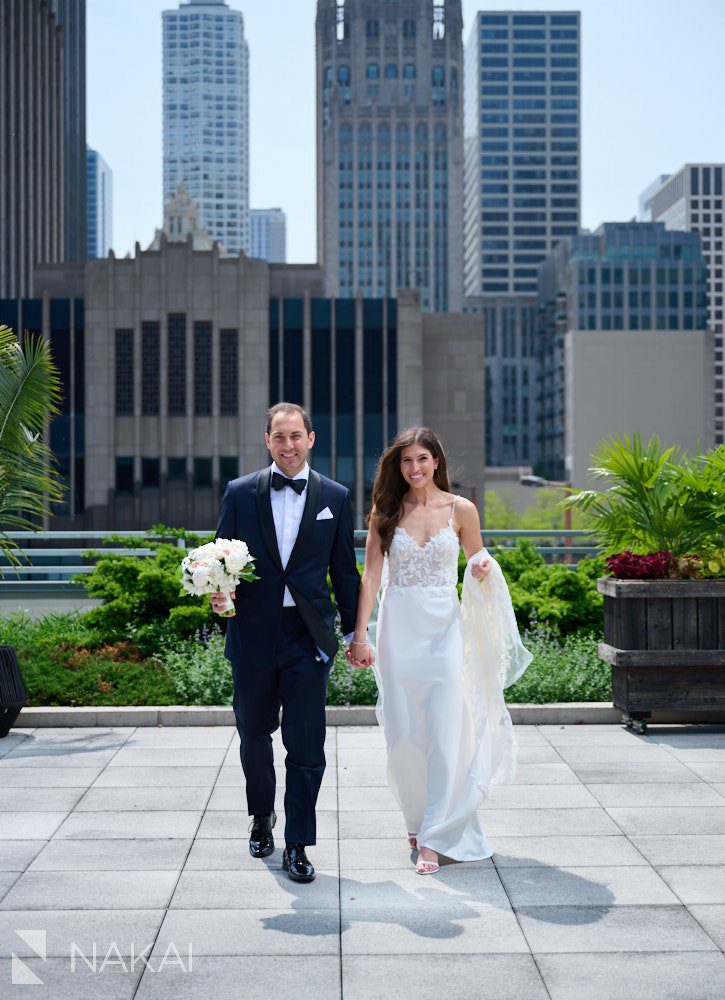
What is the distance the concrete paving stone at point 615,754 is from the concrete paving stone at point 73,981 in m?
4.38

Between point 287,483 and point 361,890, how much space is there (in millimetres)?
1996

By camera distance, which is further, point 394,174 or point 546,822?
point 394,174

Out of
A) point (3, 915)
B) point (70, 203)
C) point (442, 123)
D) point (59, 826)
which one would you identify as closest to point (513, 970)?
point (3, 915)

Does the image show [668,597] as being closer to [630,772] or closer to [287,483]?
[630,772]

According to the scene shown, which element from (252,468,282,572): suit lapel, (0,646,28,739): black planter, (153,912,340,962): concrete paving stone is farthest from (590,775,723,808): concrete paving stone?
(0,646,28,739): black planter

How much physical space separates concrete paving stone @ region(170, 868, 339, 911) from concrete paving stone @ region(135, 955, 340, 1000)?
625 millimetres

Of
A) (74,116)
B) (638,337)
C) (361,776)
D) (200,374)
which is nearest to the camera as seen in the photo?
(361,776)

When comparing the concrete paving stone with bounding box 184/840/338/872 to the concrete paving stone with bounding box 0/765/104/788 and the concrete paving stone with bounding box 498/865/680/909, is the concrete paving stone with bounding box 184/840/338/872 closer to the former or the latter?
the concrete paving stone with bounding box 498/865/680/909

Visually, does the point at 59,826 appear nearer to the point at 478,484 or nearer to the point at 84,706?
the point at 84,706

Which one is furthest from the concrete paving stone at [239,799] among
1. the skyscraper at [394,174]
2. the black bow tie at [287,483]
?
the skyscraper at [394,174]

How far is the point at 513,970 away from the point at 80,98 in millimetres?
182351

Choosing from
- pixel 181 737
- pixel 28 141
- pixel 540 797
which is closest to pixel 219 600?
pixel 540 797

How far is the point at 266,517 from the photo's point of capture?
5801 mm

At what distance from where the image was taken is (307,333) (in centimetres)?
8088
